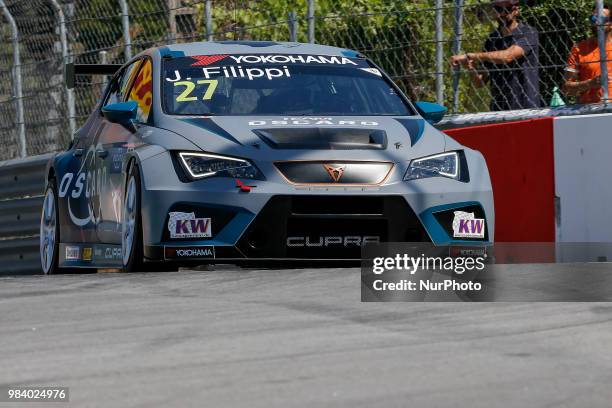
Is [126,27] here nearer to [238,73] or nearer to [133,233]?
[238,73]

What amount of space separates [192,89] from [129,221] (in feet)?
3.35

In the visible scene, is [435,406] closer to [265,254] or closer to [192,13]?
[265,254]

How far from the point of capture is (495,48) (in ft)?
37.9

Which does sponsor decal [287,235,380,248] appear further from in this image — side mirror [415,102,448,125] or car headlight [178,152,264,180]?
side mirror [415,102,448,125]

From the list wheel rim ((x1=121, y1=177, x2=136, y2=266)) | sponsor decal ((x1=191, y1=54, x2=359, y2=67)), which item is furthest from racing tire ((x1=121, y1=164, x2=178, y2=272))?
sponsor decal ((x1=191, y1=54, x2=359, y2=67))

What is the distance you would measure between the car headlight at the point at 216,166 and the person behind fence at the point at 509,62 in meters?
3.48

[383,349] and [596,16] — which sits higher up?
[596,16]

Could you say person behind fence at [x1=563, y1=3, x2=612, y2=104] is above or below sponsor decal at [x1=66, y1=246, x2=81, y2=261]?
above

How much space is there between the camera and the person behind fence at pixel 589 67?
421 inches

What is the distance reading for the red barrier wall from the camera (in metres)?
10.5

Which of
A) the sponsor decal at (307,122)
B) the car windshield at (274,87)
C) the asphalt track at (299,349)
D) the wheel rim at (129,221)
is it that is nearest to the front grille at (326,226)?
the sponsor decal at (307,122)

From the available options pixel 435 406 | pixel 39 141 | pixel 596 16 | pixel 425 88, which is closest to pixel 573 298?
pixel 435 406

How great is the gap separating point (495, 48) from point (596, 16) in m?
1.02

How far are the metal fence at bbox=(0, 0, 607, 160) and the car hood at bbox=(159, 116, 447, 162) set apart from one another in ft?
8.41
